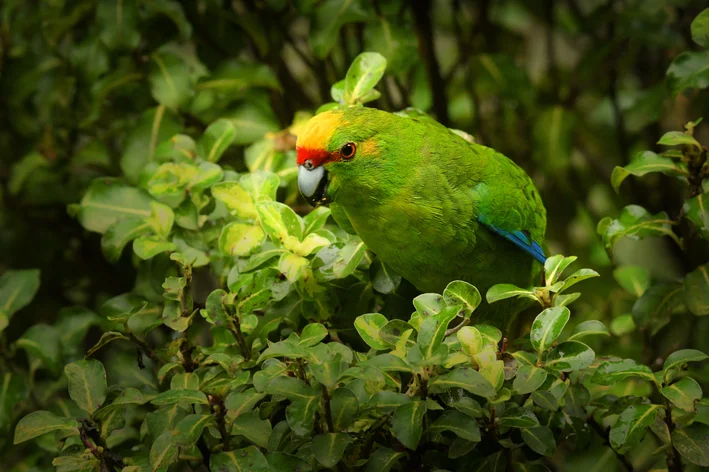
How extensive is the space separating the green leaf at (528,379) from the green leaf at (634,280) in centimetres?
80

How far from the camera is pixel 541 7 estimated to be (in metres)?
2.46

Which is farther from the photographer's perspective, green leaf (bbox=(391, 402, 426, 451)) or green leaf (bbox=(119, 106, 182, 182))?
green leaf (bbox=(119, 106, 182, 182))

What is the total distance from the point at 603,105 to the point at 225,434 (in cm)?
202

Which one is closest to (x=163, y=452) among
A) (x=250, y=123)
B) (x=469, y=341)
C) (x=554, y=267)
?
(x=469, y=341)

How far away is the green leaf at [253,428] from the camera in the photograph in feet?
3.86

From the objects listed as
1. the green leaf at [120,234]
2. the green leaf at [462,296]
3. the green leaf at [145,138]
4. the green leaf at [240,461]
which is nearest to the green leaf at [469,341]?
the green leaf at [462,296]

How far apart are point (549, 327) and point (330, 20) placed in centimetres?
108

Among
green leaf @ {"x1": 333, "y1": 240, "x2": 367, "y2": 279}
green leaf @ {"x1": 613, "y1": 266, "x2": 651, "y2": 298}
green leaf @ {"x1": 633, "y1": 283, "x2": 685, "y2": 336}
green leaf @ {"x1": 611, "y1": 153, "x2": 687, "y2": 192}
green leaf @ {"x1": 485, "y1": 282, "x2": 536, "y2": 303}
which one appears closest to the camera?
green leaf @ {"x1": 485, "y1": 282, "x2": 536, "y2": 303}

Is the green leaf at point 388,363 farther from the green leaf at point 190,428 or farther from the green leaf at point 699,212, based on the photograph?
the green leaf at point 699,212

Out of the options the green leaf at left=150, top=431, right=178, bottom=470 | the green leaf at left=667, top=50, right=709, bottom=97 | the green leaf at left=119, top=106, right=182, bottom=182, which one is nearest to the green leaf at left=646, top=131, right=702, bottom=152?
the green leaf at left=667, top=50, right=709, bottom=97

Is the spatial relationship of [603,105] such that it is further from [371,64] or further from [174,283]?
[174,283]

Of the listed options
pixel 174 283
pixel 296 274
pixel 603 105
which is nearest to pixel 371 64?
pixel 296 274

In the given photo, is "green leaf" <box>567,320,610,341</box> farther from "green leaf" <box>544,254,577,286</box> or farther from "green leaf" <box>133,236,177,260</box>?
"green leaf" <box>133,236,177,260</box>

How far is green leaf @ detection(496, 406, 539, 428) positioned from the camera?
1125 millimetres
